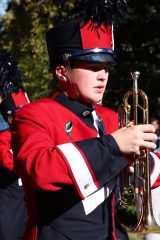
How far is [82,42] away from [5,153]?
3406 mm

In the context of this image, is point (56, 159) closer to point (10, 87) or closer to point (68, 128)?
point (68, 128)

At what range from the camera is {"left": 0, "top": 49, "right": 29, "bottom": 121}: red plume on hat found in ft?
24.8

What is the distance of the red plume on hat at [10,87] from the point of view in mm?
7562

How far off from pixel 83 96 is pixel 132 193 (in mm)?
541

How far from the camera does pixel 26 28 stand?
1814 cm

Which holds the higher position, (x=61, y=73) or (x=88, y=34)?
(x=88, y=34)

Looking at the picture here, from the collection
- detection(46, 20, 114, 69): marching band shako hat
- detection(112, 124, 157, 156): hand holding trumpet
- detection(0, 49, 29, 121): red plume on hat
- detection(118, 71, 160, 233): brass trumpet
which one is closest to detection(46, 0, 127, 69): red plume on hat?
detection(46, 20, 114, 69): marching band shako hat

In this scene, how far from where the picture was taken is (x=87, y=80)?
10.9 feet

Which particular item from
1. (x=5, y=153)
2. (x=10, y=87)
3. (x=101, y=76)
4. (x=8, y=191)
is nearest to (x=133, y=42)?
(x=10, y=87)

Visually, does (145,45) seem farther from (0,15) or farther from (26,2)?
(0,15)

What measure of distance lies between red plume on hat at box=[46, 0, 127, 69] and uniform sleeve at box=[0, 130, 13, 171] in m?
3.18

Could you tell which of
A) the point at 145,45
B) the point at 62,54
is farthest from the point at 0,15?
the point at 62,54

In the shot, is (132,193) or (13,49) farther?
(13,49)

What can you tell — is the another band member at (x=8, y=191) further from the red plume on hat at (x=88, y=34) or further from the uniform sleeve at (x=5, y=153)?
the red plume on hat at (x=88, y=34)
